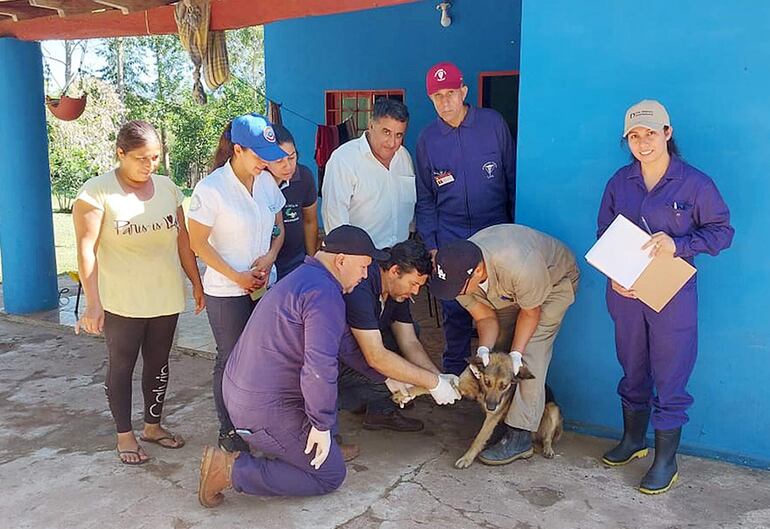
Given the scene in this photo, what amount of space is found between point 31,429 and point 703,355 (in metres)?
3.66

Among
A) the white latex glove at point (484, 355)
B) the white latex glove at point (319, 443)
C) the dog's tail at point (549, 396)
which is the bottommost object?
the dog's tail at point (549, 396)

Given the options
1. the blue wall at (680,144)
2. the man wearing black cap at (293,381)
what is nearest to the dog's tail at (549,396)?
the blue wall at (680,144)

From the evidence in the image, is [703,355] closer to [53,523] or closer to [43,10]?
[53,523]

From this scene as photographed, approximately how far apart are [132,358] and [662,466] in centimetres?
256

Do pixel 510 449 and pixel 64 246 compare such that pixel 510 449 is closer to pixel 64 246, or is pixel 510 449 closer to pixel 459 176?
pixel 459 176

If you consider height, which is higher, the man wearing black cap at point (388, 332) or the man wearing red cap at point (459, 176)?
the man wearing red cap at point (459, 176)

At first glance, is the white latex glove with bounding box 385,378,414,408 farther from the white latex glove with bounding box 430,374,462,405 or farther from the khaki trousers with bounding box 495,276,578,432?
the khaki trousers with bounding box 495,276,578,432

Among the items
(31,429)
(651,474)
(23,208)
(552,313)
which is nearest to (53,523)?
(31,429)

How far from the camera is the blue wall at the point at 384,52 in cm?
759

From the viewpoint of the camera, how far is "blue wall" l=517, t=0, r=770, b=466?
3236 mm

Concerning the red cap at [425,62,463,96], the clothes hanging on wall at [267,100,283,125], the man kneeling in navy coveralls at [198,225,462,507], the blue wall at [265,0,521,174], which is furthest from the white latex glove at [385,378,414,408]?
the clothes hanging on wall at [267,100,283,125]

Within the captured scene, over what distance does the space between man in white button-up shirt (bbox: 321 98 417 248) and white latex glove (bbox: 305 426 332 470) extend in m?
1.37

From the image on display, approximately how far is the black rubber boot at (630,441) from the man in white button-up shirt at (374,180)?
5.11 ft

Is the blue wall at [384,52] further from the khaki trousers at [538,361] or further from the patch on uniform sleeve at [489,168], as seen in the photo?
the khaki trousers at [538,361]
